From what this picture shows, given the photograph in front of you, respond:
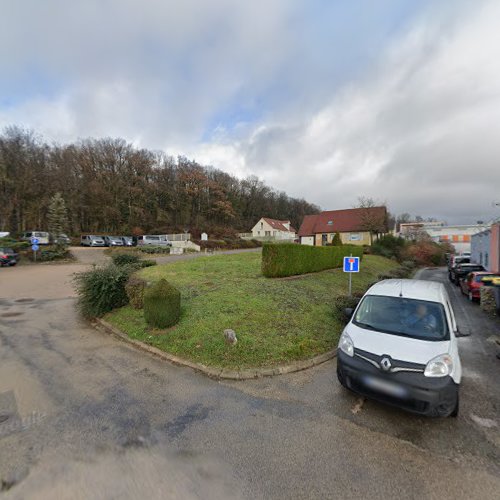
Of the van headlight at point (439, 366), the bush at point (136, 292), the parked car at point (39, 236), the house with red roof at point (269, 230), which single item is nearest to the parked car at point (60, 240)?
the parked car at point (39, 236)

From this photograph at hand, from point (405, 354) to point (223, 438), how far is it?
8.42 feet

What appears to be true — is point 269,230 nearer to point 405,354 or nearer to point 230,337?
point 230,337

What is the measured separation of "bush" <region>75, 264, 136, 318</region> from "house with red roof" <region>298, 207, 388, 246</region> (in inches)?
1322

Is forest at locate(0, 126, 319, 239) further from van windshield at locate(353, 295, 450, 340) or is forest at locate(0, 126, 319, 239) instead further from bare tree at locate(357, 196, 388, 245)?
van windshield at locate(353, 295, 450, 340)

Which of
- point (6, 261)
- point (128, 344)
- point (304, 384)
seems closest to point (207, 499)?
point (304, 384)

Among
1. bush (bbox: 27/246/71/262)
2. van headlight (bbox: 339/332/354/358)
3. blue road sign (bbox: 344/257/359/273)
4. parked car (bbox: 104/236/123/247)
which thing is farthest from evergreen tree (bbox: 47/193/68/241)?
van headlight (bbox: 339/332/354/358)

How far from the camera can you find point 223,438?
3137 mm

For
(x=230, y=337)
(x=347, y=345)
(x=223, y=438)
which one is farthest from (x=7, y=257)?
(x=347, y=345)

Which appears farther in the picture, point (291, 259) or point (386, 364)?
point (291, 259)

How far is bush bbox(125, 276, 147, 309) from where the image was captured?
774 centimetres

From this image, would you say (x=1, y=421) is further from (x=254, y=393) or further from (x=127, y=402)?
(x=254, y=393)

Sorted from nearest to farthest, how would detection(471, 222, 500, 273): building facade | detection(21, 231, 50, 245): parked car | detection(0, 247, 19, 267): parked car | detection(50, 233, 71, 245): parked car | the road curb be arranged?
1. the road curb
2. detection(471, 222, 500, 273): building facade
3. detection(0, 247, 19, 267): parked car
4. detection(50, 233, 71, 245): parked car
5. detection(21, 231, 50, 245): parked car

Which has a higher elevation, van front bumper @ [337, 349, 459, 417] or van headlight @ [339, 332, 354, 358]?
van headlight @ [339, 332, 354, 358]

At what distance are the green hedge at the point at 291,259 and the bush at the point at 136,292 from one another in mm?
5200
